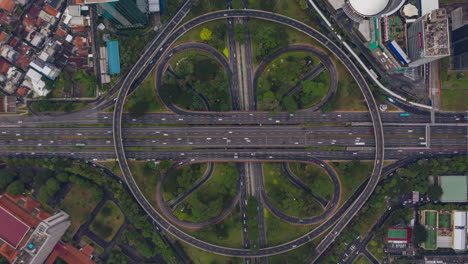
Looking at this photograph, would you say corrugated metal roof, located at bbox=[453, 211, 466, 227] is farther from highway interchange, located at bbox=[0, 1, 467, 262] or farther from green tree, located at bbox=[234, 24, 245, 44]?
green tree, located at bbox=[234, 24, 245, 44]

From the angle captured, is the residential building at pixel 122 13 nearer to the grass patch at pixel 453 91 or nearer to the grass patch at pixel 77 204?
the grass patch at pixel 77 204

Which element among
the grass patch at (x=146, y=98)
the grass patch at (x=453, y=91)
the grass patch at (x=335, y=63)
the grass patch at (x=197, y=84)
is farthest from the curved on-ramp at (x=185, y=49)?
the grass patch at (x=453, y=91)

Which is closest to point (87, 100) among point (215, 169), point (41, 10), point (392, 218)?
point (41, 10)

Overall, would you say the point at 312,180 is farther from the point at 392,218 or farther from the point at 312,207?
the point at 392,218

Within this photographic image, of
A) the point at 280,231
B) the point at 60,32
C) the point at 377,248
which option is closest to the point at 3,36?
the point at 60,32

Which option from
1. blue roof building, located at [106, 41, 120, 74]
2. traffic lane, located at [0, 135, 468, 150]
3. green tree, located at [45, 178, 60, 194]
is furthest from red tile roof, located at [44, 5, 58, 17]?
green tree, located at [45, 178, 60, 194]

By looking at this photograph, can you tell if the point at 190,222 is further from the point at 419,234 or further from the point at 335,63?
Result: the point at 419,234

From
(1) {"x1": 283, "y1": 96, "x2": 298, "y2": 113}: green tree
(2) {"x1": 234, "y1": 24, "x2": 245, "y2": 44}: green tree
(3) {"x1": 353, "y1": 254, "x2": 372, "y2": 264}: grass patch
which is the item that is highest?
(2) {"x1": 234, "y1": 24, "x2": 245, "y2": 44}: green tree
